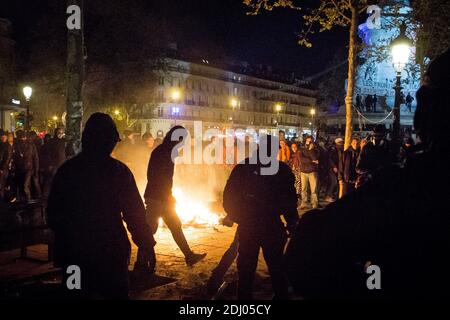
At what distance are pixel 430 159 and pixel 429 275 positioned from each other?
415 millimetres

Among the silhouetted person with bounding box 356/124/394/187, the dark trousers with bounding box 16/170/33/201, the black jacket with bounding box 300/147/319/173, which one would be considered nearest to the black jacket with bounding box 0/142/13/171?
the dark trousers with bounding box 16/170/33/201

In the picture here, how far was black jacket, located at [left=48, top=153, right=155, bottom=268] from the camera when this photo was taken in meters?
3.42

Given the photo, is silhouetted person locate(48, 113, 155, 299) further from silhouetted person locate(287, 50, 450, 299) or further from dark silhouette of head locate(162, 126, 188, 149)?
dark silhouette of head locate(162, 126, 188, 149)

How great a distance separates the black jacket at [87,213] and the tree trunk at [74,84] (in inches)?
174

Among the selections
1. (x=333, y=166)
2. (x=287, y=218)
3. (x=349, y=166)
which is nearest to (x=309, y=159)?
(x=349, y=166)

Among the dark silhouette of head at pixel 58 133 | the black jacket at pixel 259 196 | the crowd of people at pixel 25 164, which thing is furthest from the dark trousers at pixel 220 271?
the dark silhouette of head at pixel 58 133

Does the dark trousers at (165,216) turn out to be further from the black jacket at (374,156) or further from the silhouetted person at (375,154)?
the black jacket at (374,156)

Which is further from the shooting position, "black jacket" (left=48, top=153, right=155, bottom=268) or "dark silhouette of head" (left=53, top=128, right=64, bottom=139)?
"dark silhouette of head" (left=53, top=128, right=64, bottom=139)

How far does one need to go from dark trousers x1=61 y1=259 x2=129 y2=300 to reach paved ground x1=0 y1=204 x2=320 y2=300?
0.73m

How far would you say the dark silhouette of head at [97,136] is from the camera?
361cm

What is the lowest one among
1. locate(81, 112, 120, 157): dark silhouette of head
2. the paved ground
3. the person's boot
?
the paved ground
